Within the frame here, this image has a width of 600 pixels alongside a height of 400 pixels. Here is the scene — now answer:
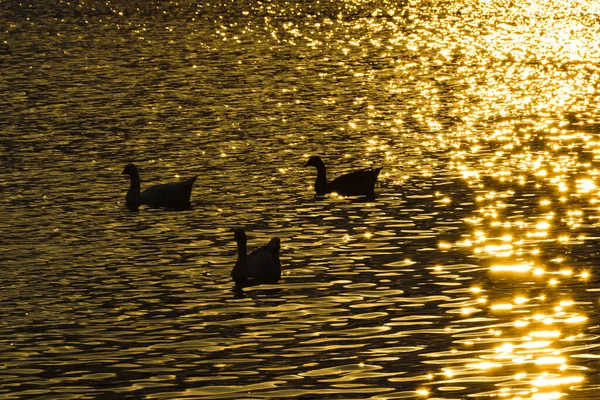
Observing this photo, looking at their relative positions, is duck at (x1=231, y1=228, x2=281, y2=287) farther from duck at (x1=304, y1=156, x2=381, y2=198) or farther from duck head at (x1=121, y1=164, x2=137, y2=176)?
duck head at (x1=121, y1=164, x2=137, y2=176)

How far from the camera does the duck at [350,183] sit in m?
42.0

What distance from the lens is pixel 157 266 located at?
108 feet

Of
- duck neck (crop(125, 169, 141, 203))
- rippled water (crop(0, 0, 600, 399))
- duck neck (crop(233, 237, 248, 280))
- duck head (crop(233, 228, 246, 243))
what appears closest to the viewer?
rippled water (crop(0, 0, 600, 399))

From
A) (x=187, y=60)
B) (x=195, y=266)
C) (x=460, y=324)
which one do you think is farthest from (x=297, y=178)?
(x=187, y=60)

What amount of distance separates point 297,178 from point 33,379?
2211 cm

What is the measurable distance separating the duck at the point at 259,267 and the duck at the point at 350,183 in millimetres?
10512

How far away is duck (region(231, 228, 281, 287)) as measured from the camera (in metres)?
31.3

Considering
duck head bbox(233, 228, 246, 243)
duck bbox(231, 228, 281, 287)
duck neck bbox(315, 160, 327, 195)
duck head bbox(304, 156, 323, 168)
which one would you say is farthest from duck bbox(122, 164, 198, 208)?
duck bbox(231, 228, 281, 287)

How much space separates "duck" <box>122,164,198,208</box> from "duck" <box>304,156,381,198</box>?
4.13 m

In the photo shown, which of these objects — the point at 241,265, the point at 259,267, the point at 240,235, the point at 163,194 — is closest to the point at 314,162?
the point at 163,194

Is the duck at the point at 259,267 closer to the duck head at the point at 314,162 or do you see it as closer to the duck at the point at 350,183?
the duck at the point at 350,183

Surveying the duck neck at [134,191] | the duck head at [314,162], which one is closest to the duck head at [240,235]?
the duck neck at [134,191]

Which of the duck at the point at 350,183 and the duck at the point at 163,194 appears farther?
the duck at the point at 350,183

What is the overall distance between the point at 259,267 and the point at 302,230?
5.84 m
